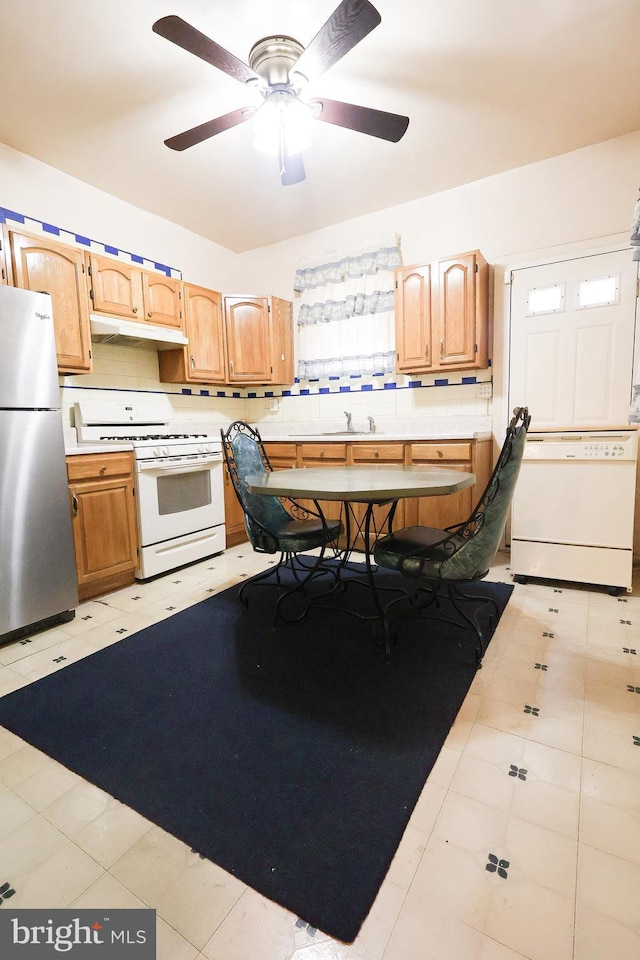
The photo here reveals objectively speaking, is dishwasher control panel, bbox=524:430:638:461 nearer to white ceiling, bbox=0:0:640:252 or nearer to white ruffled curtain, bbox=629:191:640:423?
white ruffled curtain, bbox=629:191:640:423

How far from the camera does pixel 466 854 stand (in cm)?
103

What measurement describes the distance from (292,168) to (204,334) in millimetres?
1687

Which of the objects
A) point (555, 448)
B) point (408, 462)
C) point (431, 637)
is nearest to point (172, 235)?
point (408, 462)

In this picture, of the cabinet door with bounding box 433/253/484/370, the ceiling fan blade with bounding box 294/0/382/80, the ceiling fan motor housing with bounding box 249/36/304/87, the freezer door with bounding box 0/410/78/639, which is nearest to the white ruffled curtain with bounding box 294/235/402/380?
the cabinet door with bounding box 433/253/484/370

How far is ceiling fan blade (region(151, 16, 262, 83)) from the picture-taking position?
149 cm

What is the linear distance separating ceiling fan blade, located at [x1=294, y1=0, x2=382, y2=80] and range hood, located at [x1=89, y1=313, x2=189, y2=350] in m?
1.86

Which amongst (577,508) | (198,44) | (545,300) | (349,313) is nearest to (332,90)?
(198,44)

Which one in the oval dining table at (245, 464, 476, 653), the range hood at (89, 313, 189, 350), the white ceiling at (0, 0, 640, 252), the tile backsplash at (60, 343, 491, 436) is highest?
the white ceiling at (0, 0, 640, 252)

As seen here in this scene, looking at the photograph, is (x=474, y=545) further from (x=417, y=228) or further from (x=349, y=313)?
(x=417, y=228)

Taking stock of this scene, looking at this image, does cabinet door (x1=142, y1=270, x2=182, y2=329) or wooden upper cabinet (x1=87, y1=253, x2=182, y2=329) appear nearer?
wooden upper cabinet (x1=87, y1=253, x2=182, y2=329)

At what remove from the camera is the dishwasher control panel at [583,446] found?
2.44 metres

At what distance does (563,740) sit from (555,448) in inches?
67.0

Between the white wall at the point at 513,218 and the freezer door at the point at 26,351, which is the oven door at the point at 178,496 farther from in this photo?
the white wall at the point at 513,218

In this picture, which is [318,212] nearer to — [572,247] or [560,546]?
[572,247]
